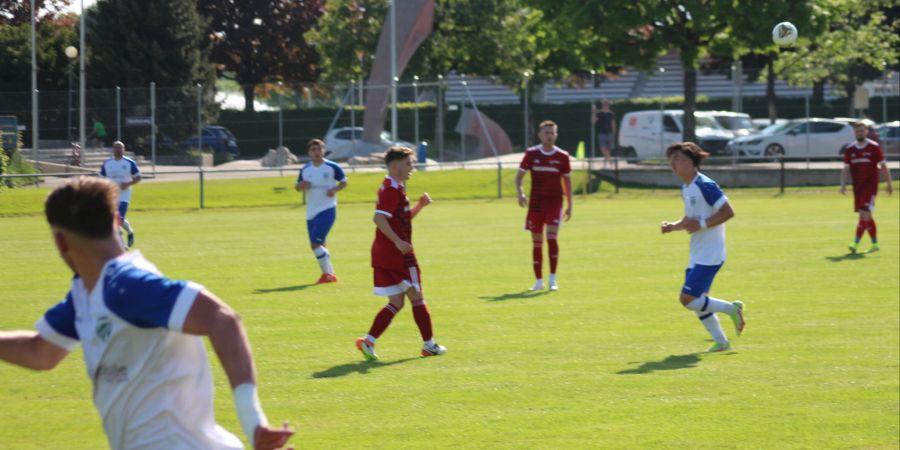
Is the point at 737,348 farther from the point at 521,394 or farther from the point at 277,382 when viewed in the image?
the point at 277,382

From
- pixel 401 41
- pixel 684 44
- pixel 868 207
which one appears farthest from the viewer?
pixel 401 41

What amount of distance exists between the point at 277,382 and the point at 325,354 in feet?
4.83

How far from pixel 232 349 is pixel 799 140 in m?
44.0

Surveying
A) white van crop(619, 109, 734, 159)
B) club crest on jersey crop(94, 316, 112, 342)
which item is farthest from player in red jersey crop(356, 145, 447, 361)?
white van crop(619, 109, 734, 159)

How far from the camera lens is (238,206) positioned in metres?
35.4

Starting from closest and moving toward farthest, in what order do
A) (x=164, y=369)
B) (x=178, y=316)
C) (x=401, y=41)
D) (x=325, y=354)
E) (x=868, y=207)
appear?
1. (x=178, y=316)
2. (x=164, y=369)
3. (x=325, y=354)
4. (x=868, y=207)
5. (x=401, y=41)

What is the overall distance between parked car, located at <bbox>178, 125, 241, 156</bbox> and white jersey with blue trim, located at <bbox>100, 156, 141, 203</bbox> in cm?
610

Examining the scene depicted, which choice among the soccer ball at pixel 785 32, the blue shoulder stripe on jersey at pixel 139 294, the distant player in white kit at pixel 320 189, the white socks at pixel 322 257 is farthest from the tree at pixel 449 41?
the blue shoulder stripe on jersey at pixel 139 294

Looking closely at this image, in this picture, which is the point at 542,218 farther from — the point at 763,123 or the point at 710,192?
the point at 763,123

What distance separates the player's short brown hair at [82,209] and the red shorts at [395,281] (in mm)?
7530

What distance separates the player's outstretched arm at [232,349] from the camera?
4.15m

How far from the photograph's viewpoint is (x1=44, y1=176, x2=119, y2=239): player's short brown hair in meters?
4.25

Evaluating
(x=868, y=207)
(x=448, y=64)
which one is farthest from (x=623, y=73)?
(x=868, y=207)

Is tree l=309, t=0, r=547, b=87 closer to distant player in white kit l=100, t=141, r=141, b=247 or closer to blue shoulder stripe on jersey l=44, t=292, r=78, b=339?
distant player in white kit l=100, t=141, r=141, b=247
